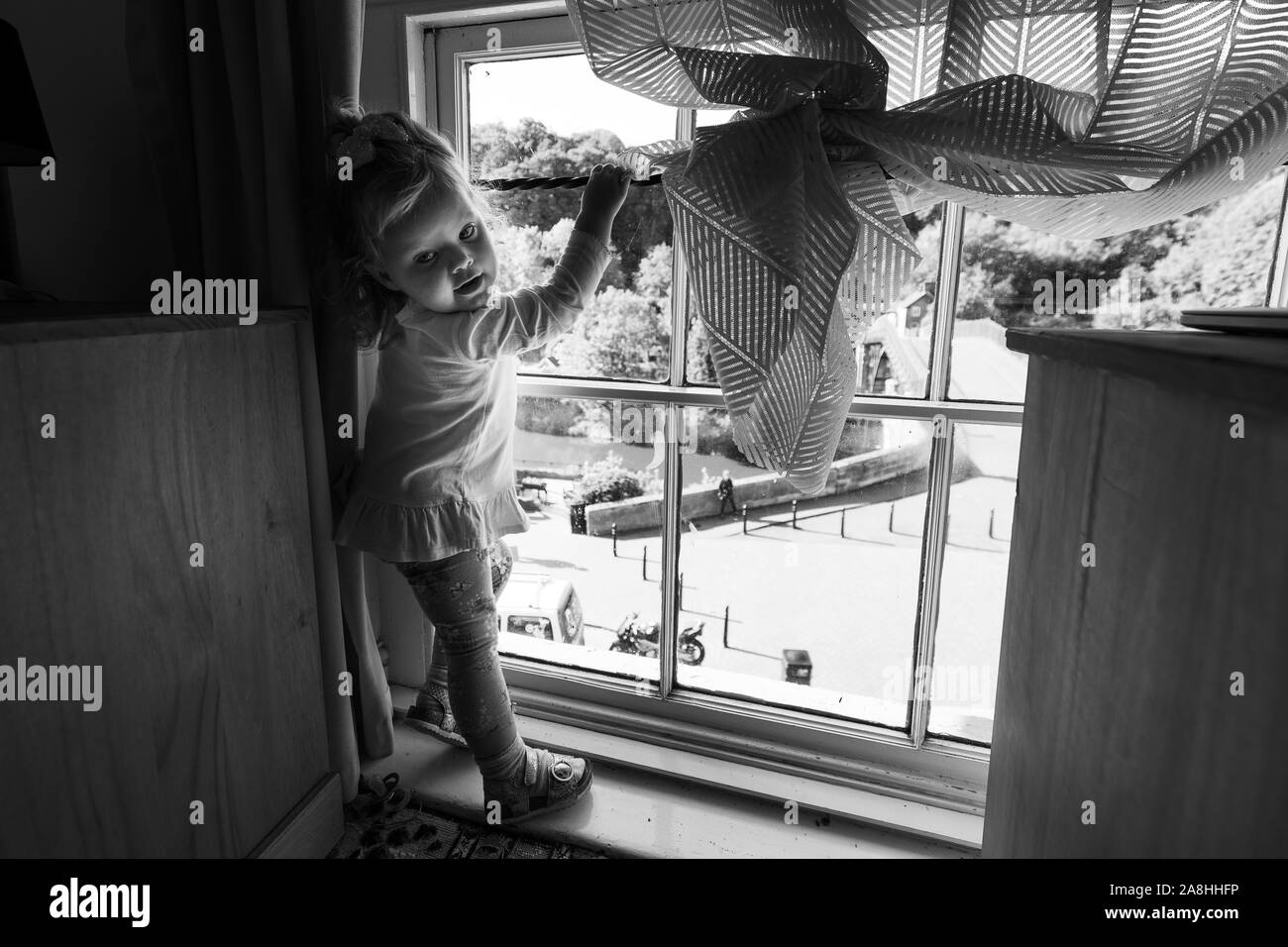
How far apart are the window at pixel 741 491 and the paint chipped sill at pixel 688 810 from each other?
0.13 ft

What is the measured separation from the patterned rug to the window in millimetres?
235

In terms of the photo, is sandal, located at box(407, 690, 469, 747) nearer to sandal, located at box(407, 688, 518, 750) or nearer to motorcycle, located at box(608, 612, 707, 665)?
sandal, located at box(407, 688, 518, 750)

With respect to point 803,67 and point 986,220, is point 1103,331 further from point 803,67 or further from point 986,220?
point 986,220

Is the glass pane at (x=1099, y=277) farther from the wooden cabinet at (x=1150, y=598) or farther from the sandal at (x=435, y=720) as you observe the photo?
the sandal at (x=435, y=720)

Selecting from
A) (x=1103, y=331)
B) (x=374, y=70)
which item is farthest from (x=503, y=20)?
(x=1103, y=331)

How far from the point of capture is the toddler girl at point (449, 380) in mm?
828

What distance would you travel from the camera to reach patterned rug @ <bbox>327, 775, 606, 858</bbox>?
39.0 inches

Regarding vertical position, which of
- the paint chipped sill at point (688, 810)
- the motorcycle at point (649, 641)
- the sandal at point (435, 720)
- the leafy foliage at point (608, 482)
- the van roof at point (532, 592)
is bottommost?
the paint chipped sill at point (688, 810)

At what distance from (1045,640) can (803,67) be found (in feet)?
1.79

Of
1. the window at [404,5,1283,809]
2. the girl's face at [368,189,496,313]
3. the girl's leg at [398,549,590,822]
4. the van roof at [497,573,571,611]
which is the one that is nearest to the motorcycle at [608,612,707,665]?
the window at [404,5,1283,809]

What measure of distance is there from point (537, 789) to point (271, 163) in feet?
3.08

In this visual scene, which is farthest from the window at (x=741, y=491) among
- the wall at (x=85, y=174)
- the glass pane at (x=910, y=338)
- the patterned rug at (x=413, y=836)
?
the wall at (x=85, y=174)

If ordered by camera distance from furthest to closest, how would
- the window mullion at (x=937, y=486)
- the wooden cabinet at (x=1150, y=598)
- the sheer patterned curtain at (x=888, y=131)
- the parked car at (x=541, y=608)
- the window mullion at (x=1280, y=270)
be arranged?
the parked car at (x=541, y=608) < the window mullion at (x=937, y=486) < the window mullion at (x=1280, y=270) < the sheer patterned curtain at (x=888, y=131) < the wooden cabinet at (x=1150, y=598)
